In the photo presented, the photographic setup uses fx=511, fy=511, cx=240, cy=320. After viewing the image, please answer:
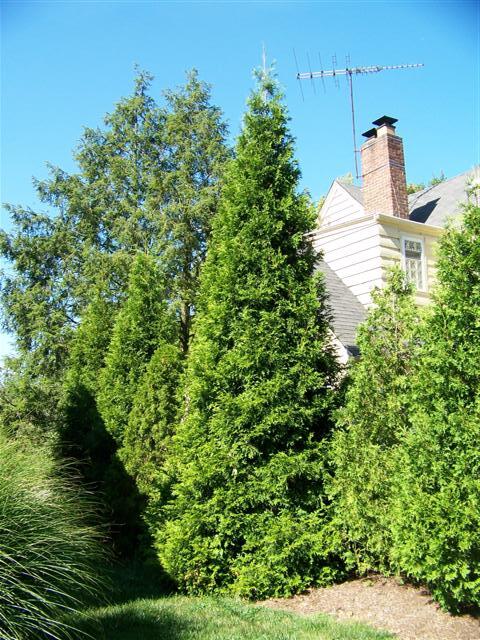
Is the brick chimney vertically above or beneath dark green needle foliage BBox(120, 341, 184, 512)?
above

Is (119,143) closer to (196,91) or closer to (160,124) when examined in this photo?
(160,124)

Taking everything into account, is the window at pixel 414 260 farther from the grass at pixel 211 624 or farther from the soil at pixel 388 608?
the grass at pixel 211 624

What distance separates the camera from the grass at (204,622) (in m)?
4.42

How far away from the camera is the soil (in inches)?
176

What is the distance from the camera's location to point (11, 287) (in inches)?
904

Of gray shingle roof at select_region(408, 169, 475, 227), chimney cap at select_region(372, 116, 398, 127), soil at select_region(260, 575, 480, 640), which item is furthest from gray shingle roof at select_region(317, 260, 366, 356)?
soil at select_region(260, 575, 480, 640)

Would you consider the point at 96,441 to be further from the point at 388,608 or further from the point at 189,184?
the point at 189,184

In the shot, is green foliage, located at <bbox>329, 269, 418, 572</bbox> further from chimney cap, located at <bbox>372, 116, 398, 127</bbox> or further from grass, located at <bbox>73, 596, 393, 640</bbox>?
chimney cap, located at <bbox>372, 116, 398, 127</bbox>

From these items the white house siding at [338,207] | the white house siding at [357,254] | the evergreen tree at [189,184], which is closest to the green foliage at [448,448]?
the white house siding at [357,254]

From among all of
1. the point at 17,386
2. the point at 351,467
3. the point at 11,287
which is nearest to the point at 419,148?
the point at 351,467

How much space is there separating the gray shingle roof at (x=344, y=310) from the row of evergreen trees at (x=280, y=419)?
355 cm

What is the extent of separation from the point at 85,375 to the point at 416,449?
8373 mm

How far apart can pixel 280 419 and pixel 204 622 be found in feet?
7.12

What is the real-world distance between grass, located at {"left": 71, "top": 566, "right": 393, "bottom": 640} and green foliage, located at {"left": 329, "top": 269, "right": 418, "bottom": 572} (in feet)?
3.58
